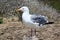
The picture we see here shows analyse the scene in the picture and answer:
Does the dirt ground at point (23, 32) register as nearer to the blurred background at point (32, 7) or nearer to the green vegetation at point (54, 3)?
the blurred background at point (32, 7)

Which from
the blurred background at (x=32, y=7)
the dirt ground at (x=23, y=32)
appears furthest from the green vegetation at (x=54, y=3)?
the dirt ground at (x=23, y=32)

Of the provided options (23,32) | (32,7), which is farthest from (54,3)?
(23,32)

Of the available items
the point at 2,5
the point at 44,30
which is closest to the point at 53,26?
the point at 44,30

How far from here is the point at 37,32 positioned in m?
7.48

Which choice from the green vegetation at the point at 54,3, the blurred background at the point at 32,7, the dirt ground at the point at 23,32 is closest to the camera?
the dirt ground at the point at 23,32

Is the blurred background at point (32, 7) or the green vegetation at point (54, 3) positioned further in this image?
the green vegetation at point (54, 3)

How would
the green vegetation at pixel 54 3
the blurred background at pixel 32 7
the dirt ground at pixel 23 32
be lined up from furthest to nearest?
the green vegetation at pixel 54 3 → the blurred background at pixel 32 7 → the dirt ground at pixel 23 32

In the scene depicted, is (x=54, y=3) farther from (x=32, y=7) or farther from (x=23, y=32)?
(x=23, y=32)

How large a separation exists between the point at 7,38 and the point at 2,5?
17.6 ft

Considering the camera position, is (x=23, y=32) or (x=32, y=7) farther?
(x=32, y=7)

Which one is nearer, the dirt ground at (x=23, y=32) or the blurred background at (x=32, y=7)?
the dirt ground at (x=23, y=32)

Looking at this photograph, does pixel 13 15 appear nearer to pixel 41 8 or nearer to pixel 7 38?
pixel 41 8

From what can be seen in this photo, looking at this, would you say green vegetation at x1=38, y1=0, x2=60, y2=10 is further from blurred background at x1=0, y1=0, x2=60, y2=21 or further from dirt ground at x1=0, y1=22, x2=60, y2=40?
dirt ground at x1=0, y1=22, x2=60, y2=40

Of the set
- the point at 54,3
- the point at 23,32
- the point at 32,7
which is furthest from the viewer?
the point at 54,3
